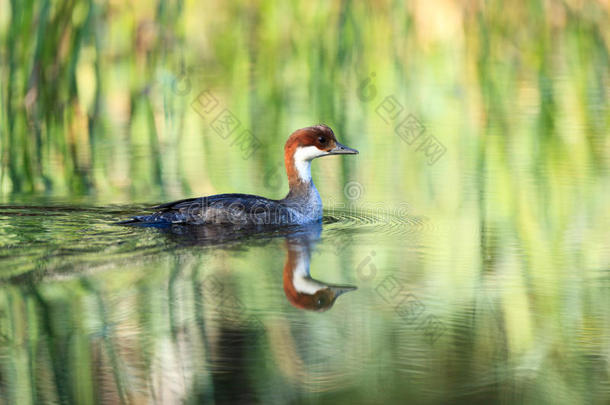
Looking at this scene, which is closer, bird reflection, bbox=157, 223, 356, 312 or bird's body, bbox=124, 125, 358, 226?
bird reflection, bbox=157, 223, 356, 312

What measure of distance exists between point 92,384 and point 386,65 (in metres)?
11.9

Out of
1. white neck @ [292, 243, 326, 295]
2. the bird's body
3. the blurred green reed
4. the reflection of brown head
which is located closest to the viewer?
the reflection of brown head

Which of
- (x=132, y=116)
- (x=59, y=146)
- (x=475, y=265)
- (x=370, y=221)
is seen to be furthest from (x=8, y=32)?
(x=475, y=265)

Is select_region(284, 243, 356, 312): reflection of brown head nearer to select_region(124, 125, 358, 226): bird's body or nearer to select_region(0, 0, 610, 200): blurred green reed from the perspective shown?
select_region(124, 125, 358, 226): bird's body

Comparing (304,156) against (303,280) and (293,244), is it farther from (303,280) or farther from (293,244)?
(303,280)

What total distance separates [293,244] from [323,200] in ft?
6.75

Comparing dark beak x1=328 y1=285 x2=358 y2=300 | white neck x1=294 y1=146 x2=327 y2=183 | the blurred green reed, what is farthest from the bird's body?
dark beak x1=328 y1=285 x2=358 y2=300

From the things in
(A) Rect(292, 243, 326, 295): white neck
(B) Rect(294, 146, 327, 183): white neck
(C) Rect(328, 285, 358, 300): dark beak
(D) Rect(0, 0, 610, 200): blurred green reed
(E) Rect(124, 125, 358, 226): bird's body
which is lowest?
(C) Rect(328, 285, 358, 300): dark beak

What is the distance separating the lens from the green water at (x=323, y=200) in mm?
4949

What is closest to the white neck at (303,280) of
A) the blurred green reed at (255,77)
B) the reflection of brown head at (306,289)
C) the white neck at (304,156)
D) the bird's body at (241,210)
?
the reflection of brown head at (306,289)

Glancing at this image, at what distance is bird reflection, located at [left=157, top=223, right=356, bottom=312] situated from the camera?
613 cm

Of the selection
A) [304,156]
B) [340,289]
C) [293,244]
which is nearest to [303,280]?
[340,289]

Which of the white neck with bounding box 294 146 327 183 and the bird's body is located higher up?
the white neck with bounding box 294 146 327 183

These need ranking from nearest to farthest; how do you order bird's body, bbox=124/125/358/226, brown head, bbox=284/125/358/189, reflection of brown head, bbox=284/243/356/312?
reflection of brown head, bbox=284/243/356/312 < bird's body, bbox=124/125/358/226 < brown head, bbox=284/125/358/189
